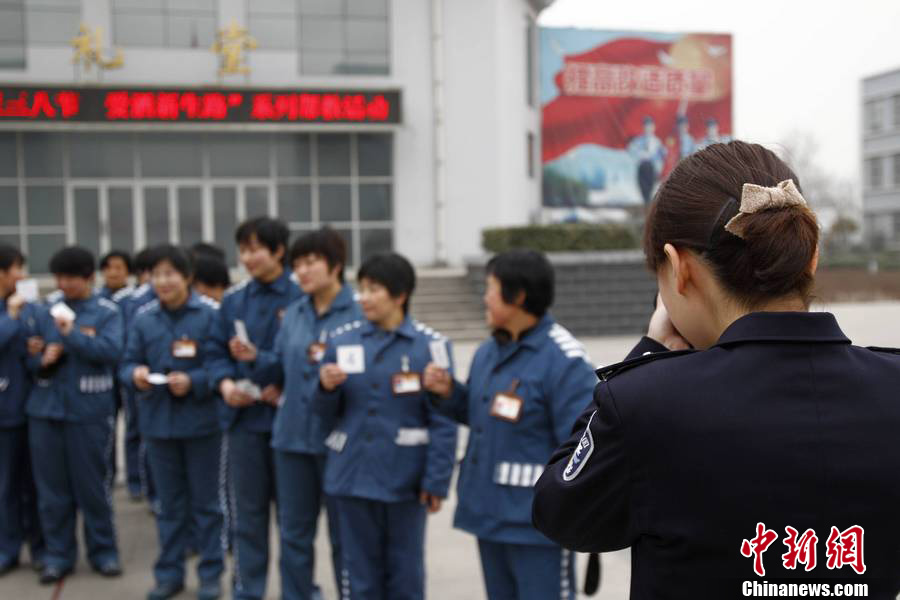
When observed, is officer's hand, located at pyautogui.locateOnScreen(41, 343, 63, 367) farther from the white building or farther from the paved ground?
the white building

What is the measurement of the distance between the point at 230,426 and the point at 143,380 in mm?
577

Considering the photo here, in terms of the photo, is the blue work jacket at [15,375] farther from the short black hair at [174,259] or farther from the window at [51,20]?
the window at [51,20]

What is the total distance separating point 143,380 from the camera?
4375 millimetres

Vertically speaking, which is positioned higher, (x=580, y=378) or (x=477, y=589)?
(x=580, y=378)

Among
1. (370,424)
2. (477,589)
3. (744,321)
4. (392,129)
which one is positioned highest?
(392,129)

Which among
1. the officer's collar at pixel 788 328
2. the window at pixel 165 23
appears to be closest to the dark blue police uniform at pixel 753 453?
the officer's collar at pixel 788 328

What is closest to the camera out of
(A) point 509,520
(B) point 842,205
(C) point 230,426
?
(A) point 509,520

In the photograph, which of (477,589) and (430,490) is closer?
(430,490)

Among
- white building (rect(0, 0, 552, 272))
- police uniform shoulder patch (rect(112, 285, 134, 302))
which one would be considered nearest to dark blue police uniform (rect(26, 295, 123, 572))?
police uniform shoulder patch (rect(112, 285, 134, 302))

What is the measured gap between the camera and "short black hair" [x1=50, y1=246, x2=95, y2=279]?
4.76 meters

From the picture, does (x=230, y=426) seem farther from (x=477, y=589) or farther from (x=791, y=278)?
(x=791, y=278)

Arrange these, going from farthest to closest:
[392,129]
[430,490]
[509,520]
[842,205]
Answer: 1. [842,205]
2. [392,129]
3. [430,490]
4. [509,520]

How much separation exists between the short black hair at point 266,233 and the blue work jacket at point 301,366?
1.30ft

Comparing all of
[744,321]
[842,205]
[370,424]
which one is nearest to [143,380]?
[370,424]
